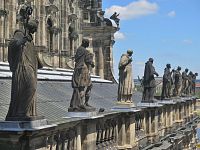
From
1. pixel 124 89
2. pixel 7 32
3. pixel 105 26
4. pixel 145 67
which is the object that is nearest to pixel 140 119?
pixel 145 67

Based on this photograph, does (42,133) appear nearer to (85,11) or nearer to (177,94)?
(177,94)

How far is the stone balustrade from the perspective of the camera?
9.33m

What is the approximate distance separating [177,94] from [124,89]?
13455mm

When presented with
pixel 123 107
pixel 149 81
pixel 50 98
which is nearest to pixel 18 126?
pixel 50 98

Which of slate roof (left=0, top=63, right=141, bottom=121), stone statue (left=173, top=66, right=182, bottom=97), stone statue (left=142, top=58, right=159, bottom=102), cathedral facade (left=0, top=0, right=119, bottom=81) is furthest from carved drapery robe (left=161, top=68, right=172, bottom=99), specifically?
cathedral facade (left=0, top=0, right=119, bottom=81)

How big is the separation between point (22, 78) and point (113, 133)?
7.45 m

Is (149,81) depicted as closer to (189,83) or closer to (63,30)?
(63,30)

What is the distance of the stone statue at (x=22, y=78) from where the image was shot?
9055 mm

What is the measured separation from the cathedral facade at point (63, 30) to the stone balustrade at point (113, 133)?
24.3 feet

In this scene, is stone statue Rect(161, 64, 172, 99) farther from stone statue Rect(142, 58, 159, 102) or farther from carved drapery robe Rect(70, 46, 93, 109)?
carved drapery robe Rect(70, 46, 93, 109)

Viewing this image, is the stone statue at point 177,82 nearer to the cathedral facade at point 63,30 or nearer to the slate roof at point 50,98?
the cathedral facade at point 63,30

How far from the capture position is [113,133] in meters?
15.9

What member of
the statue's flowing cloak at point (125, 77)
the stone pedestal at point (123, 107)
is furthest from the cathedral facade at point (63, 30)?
the stone pedestal at point (123, 107)

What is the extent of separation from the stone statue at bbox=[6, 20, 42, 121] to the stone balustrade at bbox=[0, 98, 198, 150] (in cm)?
42
